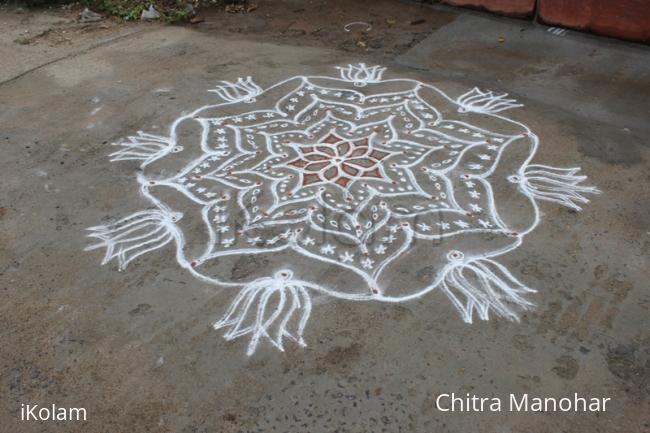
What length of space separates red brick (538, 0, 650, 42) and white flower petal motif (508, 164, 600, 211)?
2719mm

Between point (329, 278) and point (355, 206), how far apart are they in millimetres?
689

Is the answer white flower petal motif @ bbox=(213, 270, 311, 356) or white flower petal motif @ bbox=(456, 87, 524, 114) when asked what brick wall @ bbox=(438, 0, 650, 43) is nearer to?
white flower petal motif @ bbox=(456, 87, 524, 114)

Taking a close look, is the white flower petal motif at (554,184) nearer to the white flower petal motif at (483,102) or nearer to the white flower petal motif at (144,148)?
the white flower petal motif at (483,102)

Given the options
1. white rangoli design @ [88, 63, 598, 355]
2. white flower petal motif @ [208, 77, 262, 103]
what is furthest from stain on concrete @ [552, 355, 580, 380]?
white flower petal motif @ [208, 77, 262, 103]

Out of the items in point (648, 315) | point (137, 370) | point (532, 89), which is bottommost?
point (137, 370)

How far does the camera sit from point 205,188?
3.98 metres

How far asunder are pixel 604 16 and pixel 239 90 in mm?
3960

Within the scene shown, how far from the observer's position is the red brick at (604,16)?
224 inches

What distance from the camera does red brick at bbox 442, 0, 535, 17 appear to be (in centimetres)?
641

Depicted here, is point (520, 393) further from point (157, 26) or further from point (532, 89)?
point (157, 26)

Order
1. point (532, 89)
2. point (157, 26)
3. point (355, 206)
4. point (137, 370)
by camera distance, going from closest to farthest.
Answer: point (137, 370), point (355, 206), point (532, 89), point (157, 26)

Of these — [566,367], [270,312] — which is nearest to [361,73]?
[270,312]

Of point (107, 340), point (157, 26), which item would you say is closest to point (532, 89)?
point (107, 340)

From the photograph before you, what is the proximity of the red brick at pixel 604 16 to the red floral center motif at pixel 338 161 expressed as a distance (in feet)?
10.9
